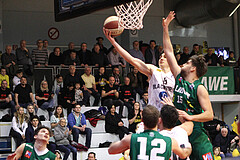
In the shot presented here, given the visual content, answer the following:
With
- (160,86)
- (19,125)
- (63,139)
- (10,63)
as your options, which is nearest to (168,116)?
(160,86)

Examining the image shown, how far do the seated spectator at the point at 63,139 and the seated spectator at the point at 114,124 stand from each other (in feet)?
4.89

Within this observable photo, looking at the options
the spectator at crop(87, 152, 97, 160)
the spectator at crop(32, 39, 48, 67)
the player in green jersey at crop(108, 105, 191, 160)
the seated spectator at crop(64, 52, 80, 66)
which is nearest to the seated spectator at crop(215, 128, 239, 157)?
the spectator at crop(87, 152, 97, 160)

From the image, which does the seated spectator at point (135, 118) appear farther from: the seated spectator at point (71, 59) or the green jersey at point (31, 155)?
the green jersey at point (31, 155)

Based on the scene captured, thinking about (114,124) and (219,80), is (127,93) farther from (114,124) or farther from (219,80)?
(219,80)

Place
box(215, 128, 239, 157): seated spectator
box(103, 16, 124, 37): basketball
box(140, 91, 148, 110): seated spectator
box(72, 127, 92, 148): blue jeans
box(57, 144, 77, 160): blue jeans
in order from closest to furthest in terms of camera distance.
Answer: box(103, 16, 124, 37): basketball
box(57, 144, 77, 160): blue jeans
box(72, 127, 92, 148): blue jeans
box(140, 91, 148, 110): seated spectator
box(215, 128, 239, 157): seated spectator

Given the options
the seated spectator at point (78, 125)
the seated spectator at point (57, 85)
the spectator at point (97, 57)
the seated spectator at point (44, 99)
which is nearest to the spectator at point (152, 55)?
the spectator at point (97, 57)

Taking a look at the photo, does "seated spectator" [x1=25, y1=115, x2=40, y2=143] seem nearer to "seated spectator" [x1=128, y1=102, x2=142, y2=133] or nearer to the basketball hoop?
"seated spectator" [x1=128, y1=102, x2=142, y2=133]

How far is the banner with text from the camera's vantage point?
16.4 m

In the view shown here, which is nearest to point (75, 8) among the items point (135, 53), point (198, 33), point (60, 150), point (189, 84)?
point (189, 84)

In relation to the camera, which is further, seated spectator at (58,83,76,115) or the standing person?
seated spectator at (58,83,76,115)

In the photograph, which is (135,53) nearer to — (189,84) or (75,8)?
(75,8)

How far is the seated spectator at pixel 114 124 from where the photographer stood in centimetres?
1304

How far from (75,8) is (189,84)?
260cm

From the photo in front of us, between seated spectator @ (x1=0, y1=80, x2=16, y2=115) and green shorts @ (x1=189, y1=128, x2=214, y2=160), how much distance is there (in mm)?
8808
